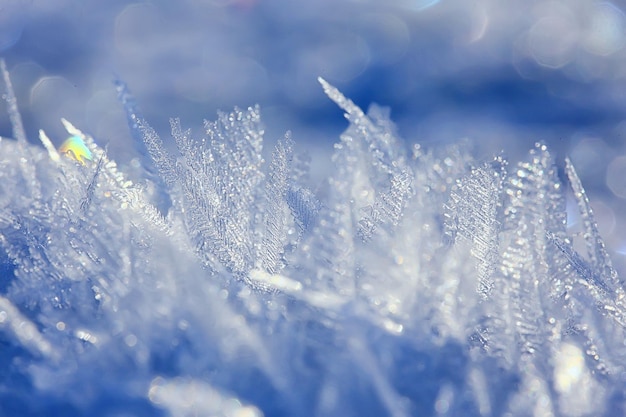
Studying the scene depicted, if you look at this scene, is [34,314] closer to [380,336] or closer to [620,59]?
[380,336]

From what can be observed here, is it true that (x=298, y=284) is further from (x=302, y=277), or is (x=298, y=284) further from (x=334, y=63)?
(x=334, y=63)

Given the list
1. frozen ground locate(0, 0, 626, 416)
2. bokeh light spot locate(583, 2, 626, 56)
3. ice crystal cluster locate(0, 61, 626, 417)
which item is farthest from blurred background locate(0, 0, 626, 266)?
ice crystal cluster locate(0, 61, 626, 417)

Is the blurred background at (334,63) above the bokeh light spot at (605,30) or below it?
below

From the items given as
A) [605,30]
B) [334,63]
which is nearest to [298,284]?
[334,63]

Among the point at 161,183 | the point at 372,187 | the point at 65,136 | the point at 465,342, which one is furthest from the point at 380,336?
the point at 65,136

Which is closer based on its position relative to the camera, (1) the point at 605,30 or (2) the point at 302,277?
(2) the point at 302,277

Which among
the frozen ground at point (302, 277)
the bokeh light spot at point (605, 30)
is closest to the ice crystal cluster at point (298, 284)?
the frozen ground at point (302, 277)

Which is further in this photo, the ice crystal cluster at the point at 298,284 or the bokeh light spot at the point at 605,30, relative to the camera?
the bokeh light spot at the point at 605,30

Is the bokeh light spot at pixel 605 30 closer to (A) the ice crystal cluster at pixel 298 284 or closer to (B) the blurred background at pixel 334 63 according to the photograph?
(B) the blurred background at pixel 334 63
